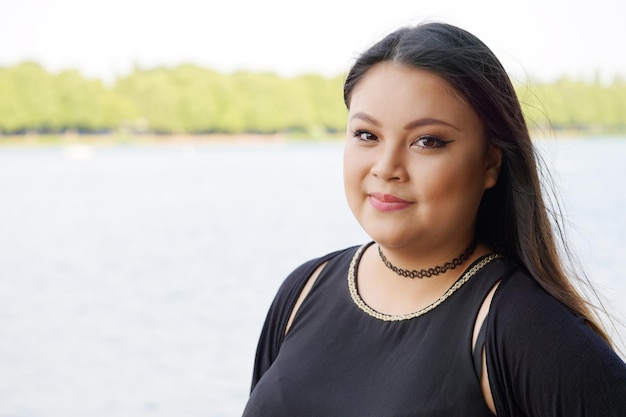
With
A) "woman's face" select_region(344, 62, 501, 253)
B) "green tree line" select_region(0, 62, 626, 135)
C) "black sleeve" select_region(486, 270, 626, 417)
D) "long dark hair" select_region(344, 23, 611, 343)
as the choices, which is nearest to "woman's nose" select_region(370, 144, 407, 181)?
"woman's face" select_region(344, 62, 501, 253)

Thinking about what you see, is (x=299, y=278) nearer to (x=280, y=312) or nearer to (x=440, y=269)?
(x=280, y=312)

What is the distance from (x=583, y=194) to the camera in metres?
13.5

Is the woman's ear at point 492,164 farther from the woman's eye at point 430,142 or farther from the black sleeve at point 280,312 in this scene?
the black sleeve at point 280,312

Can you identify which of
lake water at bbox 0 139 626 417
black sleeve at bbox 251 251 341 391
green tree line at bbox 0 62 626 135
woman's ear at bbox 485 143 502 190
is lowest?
green tree line at bbox 0 62 626 135

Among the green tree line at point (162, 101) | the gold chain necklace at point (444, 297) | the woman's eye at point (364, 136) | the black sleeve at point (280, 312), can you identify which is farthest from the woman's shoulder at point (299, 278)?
the green tree line at point (162, 101)

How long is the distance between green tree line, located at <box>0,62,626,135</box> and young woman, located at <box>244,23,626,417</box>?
31.0 metres

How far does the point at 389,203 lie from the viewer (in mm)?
1212

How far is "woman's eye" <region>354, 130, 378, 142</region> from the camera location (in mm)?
1235

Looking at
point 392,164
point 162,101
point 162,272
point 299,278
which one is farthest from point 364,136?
point 162,101

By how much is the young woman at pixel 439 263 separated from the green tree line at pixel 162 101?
31.0 m

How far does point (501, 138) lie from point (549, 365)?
341 mm

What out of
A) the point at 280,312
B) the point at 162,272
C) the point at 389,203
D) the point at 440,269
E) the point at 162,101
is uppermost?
the point at 389,203

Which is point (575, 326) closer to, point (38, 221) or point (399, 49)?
point (399, 49)

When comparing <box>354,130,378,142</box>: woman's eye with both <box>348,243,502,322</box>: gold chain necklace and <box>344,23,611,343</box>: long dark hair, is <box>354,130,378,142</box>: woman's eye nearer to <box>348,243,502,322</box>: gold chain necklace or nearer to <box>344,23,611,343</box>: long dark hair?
<box>344,23,611,343</box>: long dark hair
